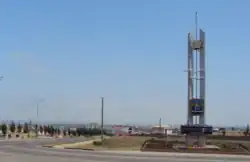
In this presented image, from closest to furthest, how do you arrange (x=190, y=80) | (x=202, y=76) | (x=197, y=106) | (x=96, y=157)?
(x=96, y=157) → (x=197, y=106) → (x=202, y=76) → (x=190, y=80)

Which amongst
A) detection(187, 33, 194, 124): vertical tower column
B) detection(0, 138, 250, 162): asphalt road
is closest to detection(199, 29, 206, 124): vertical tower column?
detection(187, 33, 194, 124): vertical tower column

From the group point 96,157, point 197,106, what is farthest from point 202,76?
point 96,157

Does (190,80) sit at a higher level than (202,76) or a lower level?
lower

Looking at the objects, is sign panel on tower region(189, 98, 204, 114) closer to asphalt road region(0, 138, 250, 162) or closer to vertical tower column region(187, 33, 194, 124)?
vertical tower column region(187, 33, 194, 124)

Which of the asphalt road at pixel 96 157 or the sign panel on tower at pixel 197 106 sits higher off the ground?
the sign panel on tower at pixel 197 106

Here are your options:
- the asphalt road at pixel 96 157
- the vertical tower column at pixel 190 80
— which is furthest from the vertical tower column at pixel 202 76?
the asphalt road at pixel 96 157

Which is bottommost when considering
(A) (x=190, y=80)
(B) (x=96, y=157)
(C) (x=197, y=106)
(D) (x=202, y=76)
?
(B) (x=96, y=157)

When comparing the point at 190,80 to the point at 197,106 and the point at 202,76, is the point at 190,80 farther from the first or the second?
the point at 197,106

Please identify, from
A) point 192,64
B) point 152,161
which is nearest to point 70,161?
point 152,161

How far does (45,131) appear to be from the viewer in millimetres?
144250

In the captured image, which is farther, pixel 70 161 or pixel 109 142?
pixel 109 142

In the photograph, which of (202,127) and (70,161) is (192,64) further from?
(70,161)

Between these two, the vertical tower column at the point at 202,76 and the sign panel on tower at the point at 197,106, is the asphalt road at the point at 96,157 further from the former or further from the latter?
the vertical tower column at the point at 202,76

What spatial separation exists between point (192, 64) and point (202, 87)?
3764 millimetres
